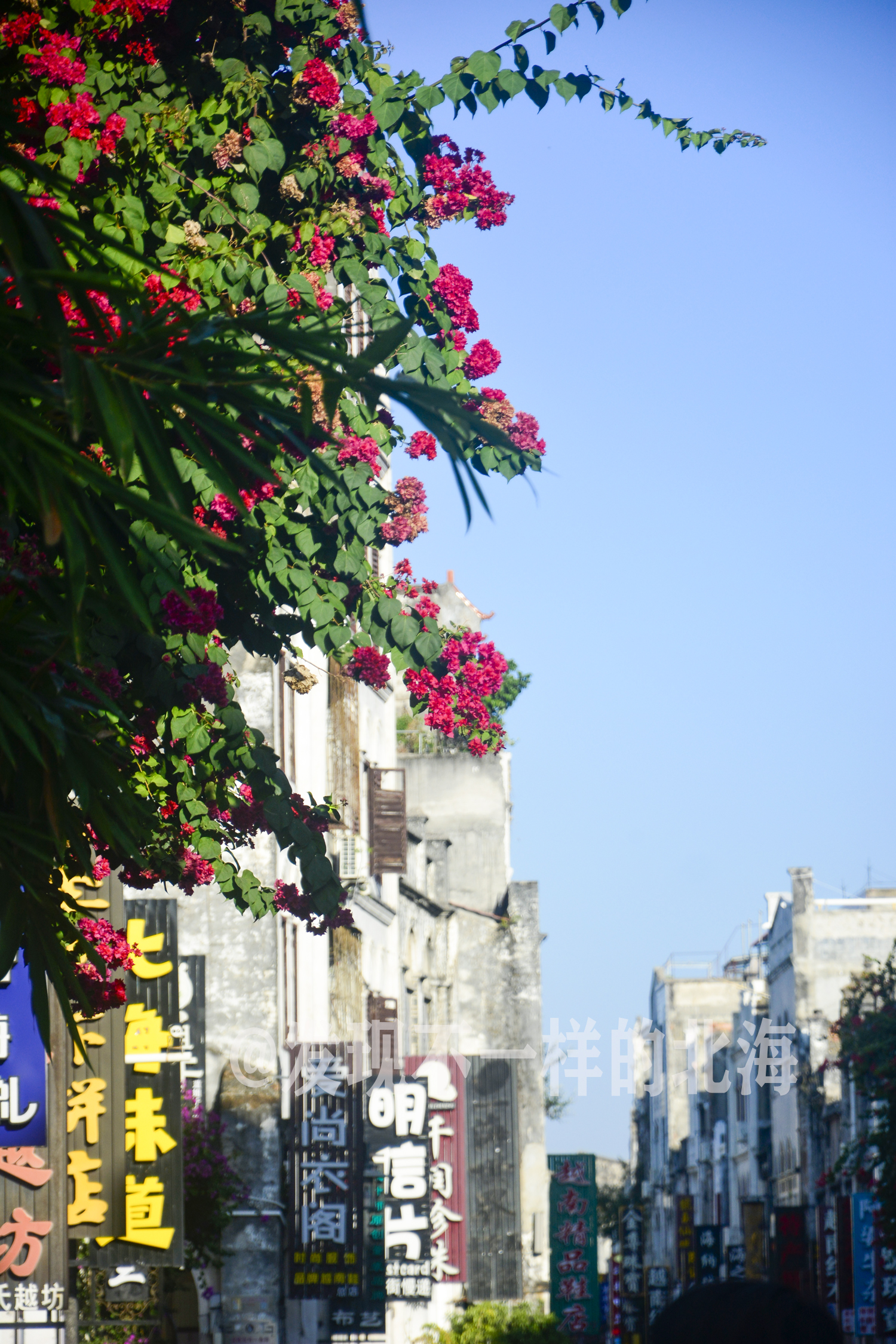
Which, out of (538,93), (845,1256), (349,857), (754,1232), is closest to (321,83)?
(538,93)

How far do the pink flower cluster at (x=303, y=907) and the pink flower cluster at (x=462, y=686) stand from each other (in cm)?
110

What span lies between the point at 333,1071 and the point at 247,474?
16.0 meters

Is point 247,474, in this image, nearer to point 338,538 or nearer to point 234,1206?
point 338,538

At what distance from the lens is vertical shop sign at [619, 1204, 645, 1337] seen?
2036 inches

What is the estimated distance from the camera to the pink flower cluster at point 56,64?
23.5 feet

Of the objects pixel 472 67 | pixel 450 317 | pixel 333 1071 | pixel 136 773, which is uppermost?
pixel 472 67

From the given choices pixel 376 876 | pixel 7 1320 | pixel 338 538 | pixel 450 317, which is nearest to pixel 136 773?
pixel 338 538

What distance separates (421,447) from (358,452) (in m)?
0.68

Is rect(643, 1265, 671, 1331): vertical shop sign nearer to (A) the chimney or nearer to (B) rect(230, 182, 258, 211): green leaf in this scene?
(A) the chimney

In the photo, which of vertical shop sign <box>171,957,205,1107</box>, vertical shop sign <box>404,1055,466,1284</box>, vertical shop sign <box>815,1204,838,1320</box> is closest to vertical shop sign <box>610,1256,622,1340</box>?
vertical shop sign <box>815,1204,838,1320</box>

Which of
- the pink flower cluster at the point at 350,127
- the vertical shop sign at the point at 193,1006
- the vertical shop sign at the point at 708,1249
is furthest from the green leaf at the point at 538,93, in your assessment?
the vertical shop sign at the point at 708,1249

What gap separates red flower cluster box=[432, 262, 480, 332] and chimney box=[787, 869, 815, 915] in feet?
173

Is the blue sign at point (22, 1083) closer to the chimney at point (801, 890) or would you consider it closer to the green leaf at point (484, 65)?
the green leaf at point (484, 65)

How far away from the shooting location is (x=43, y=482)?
15.2ft
